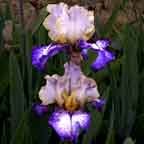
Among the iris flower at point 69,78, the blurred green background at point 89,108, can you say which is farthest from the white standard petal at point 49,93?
Result: the blurred green background at point 89,108

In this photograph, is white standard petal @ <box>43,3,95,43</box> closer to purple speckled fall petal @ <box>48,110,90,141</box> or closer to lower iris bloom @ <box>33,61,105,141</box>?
lower iris bloom @ <box>33,61,105,141</box>

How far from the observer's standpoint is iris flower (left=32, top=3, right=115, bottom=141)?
1.14 m

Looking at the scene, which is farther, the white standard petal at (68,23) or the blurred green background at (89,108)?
the blurred green background at (89,108)

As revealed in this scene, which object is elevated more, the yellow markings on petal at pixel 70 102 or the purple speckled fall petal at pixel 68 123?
the yellow markings on petal at pixel 70 102

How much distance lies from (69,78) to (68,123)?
109 millimetres

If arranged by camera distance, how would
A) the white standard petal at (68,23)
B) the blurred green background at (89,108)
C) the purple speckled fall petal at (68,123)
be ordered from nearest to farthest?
the purple speckled fall petal at (68,123) < the white standard petal at (68,23) < the blurred green background at (89,108)

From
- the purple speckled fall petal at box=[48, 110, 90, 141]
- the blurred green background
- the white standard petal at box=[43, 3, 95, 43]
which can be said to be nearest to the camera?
the purple speckled fall petal at box=[48, 110, 90, 141]

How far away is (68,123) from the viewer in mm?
1123

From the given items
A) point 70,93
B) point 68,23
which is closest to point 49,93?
point 70,93

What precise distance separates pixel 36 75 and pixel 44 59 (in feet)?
1.67

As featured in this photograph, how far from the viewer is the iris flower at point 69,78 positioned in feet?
3.73

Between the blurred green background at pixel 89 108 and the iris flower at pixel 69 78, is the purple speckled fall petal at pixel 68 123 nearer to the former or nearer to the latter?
the iris flower at pixel 69 78

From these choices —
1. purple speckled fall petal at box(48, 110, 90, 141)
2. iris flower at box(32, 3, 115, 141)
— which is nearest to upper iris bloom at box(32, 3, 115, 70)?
iris flower at box(32, 3, 115, 141)

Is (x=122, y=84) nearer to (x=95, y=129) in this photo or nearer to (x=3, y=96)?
(x=95, y=129)
